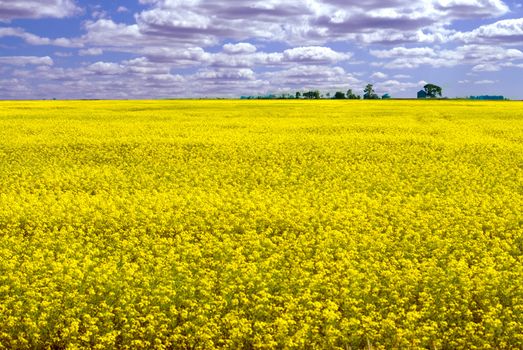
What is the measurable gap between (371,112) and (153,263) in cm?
3610

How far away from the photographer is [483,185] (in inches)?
670

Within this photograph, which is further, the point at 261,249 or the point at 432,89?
the point at 432,89

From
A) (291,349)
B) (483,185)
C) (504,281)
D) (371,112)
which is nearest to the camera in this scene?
(291,349)

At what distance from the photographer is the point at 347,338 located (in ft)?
24.1

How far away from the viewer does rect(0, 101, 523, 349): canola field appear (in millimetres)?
7637

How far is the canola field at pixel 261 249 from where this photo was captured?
7637mm

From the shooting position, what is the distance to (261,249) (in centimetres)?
1078

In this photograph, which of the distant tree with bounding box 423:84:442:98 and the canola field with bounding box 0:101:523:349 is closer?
the canola field with bounding box 0:101:523:349

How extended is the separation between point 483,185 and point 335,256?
8.24 meters

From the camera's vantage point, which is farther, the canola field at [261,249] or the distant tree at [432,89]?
the distant tree at [432,89]

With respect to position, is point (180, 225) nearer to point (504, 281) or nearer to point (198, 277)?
point (198, 277)

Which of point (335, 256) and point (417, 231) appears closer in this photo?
point (335, 256)

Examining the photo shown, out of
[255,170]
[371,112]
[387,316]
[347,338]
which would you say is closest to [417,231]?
[387,316]

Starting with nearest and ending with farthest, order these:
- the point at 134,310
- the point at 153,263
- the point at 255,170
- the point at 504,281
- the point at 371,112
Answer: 1. the point at 134,310
2. the point at 504,281
3. the point at 153,263
4. the point at 255,170
5. the point at 371,112
